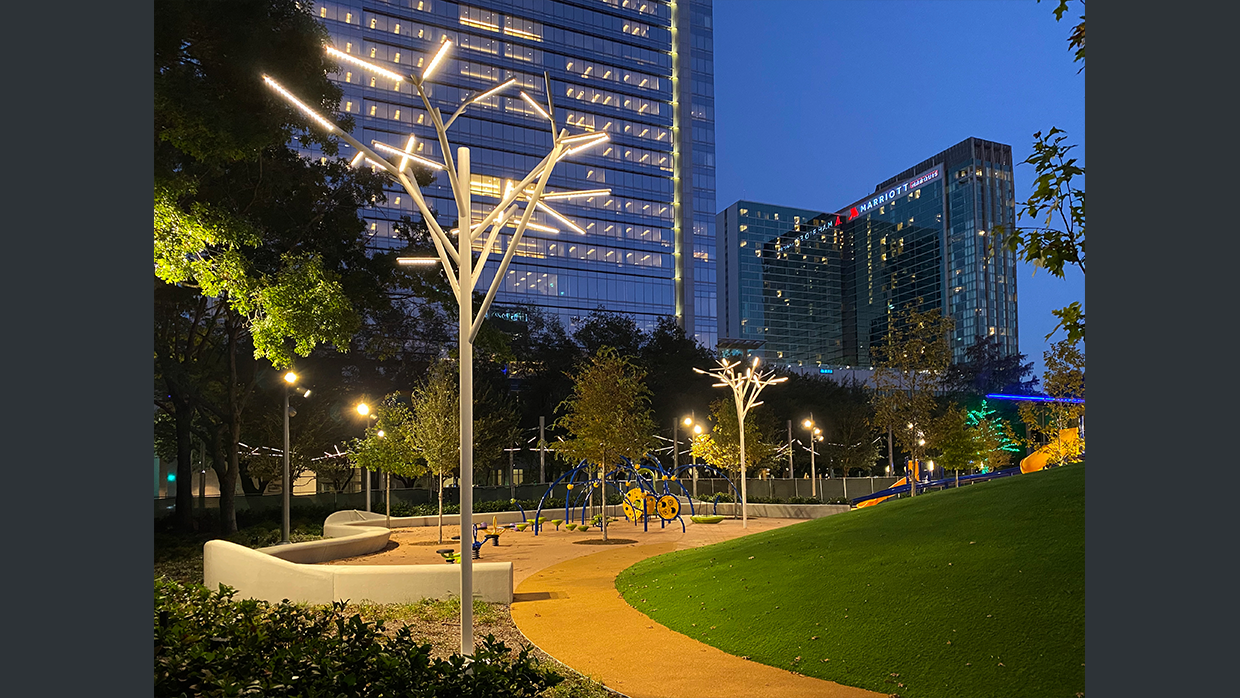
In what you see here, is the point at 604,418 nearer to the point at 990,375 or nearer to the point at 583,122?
the point at 583,122

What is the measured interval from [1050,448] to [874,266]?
518ft

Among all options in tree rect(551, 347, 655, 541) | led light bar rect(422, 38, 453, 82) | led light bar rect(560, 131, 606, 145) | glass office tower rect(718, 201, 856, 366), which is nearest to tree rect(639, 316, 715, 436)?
tree rect(551, 347, 655, 541)

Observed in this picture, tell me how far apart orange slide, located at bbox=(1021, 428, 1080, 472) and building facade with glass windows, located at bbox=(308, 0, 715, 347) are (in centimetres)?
5214

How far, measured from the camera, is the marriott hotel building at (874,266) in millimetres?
155750

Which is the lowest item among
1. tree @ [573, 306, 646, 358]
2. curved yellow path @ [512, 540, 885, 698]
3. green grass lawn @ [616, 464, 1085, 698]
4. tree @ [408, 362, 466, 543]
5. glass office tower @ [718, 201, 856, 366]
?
curved yellow path @ [512, 540, 885, 698]

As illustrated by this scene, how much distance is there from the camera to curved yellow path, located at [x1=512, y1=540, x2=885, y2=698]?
8.36 m

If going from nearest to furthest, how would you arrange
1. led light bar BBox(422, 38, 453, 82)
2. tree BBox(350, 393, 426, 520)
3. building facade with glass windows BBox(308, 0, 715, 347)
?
led light bar BBox(422, 38, 453, 82), tree BBox(350, 393, 426, 520), building facade with glass windows BBox(308, 0, 715, 347)

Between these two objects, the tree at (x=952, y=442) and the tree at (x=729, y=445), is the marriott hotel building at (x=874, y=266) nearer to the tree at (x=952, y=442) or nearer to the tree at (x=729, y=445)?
the tree at (x=729, y=445)

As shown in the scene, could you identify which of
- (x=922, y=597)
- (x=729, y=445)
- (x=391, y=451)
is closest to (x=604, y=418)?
(x=391, y=451)

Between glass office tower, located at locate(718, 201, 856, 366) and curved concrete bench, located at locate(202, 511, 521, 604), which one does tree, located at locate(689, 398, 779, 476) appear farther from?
glass office tower, located at locate(718, 201, 856, 366)

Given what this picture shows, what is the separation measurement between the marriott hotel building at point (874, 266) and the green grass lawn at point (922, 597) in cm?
14509

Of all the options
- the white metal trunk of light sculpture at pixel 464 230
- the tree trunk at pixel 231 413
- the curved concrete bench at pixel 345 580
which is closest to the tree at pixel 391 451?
the tree trunk at pixel 231 413

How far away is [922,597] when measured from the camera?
9.86m

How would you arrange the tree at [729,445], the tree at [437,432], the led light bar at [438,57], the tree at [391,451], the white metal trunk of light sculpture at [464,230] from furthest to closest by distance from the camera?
the tree at [729,445] < the tree at [391,451] < the tree at [437,432] < the white metal trunk of light sculpture at [464,230] < the led light bar at [438,57]
